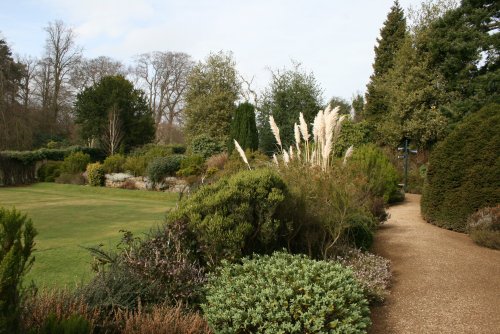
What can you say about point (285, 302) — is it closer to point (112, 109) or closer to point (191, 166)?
point (191, 166)

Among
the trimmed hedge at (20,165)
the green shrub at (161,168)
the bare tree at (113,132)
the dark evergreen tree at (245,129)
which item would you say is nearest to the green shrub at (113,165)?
the green shrub at (161,168)

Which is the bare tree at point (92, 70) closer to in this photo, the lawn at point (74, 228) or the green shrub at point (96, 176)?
the green shrub at point (96, 176)

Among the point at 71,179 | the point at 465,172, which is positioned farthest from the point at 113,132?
the point at 465,172

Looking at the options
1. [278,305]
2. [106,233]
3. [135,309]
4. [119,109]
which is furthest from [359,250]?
[119,109]

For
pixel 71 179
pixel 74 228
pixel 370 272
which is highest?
pixel 71 179

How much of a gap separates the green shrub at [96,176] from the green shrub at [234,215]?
14.9 metres

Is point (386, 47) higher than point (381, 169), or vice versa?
point (386, 47)

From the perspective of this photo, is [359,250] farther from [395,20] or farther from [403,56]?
[395,20]

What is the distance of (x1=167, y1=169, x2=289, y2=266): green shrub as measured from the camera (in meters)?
Result: 4.30

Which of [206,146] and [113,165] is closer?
[113,165]

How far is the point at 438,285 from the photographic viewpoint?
491cm

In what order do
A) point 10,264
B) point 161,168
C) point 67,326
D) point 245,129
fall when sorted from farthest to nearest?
point 245,129 < point 161,168 < point 67,326 < point 10,264

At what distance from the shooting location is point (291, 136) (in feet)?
61.3

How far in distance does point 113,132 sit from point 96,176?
24.3 feet
